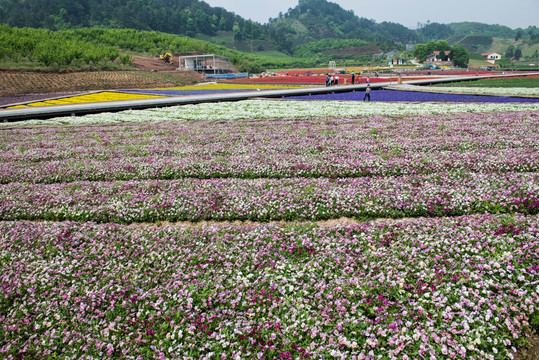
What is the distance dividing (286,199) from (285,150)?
599cm

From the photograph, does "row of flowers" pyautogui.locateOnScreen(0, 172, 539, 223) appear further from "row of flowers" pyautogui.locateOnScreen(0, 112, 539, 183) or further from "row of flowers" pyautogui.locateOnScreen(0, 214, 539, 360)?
"row of flowers" pyautogui.locateOnScreen(0, 214, 539, 360)

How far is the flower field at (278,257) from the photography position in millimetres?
5105

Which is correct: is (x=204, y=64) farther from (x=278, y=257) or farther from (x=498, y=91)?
(x=278, y=257)

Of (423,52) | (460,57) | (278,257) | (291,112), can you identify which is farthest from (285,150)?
(423,52)

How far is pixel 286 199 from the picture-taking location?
33.2 ft

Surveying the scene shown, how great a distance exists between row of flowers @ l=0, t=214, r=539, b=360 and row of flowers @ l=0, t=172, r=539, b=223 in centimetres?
165

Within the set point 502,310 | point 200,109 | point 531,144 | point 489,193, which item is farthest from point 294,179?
point 200,109

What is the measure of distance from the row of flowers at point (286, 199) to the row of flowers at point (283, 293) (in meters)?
1.65

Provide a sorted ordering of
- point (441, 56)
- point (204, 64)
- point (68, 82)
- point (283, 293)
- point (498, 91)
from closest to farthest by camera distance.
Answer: point (283, 293), point (498, 91), point (68, 82), point (204, 64), point (441, 56)

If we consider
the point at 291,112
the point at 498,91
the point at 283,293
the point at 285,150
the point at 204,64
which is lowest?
the point at 283,293

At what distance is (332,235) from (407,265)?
71.9 inches

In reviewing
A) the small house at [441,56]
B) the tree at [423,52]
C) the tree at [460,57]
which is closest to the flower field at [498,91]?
the tree at [460,57]

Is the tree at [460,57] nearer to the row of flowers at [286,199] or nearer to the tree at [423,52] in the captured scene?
the tree at [423,52]

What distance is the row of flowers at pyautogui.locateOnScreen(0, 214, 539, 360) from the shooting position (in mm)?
4977
